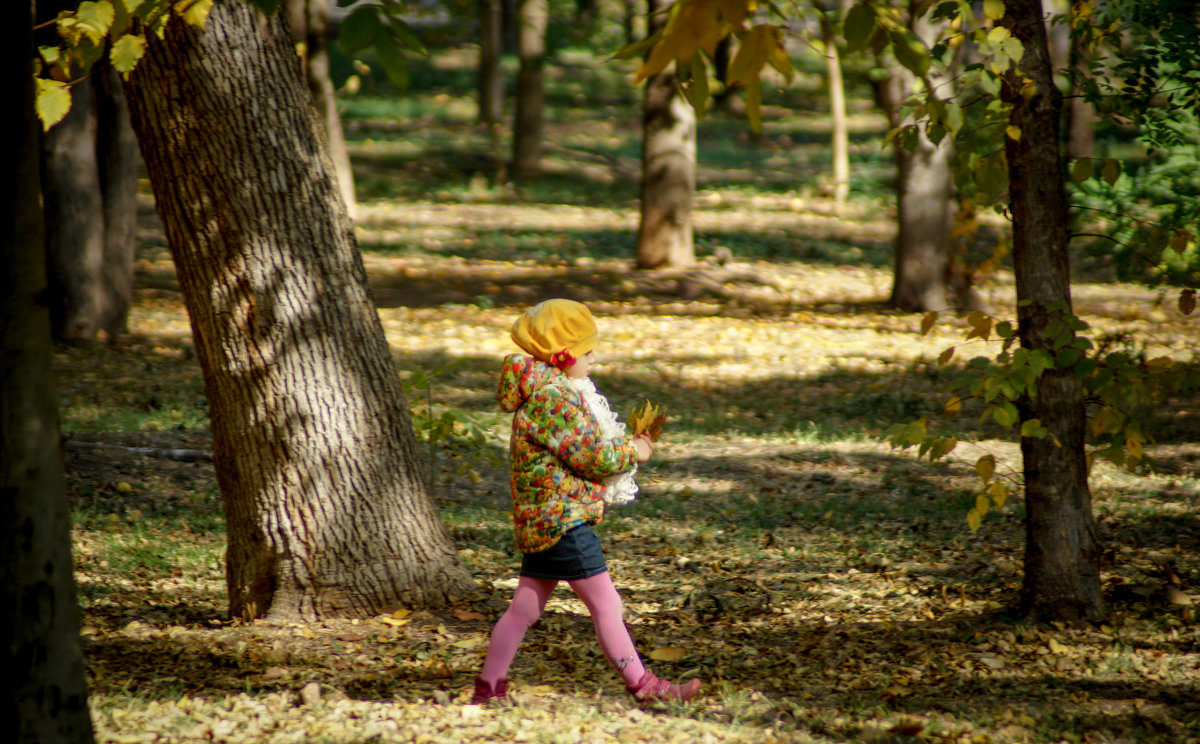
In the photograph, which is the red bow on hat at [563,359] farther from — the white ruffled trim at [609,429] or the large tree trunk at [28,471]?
the large tree trunk at [28,471]

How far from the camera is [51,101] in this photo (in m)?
3.28

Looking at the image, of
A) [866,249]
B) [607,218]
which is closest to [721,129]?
[607,218]

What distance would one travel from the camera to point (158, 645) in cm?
420

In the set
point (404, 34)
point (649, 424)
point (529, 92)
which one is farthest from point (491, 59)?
point (404, 34)

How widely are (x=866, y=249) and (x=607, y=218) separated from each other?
5337 millimetres

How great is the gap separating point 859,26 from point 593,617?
2150mm

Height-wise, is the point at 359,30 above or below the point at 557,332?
above

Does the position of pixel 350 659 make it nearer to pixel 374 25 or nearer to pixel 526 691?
pixel 526 691

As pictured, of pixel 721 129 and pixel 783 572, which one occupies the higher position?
pixel 721 129

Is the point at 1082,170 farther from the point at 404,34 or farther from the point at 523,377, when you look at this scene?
the point at 404,34

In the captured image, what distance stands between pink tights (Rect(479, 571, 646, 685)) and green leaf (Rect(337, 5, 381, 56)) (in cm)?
186

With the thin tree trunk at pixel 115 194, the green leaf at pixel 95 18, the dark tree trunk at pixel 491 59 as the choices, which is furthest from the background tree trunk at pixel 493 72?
the green leaf at pixel 95 18

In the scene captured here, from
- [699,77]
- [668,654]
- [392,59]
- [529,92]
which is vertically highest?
[529,92]

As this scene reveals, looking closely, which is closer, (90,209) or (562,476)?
(562,476)
